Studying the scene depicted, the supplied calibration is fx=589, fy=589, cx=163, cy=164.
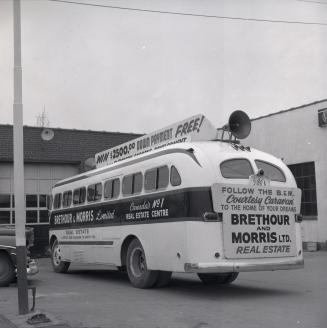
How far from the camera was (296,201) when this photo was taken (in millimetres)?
11641

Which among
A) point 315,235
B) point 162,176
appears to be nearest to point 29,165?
point 315,235

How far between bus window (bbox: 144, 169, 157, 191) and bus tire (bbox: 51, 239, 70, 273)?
580 cm

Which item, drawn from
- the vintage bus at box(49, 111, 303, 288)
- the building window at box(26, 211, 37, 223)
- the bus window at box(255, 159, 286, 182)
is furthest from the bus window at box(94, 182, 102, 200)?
the building window at box(26, 211, 37, 223)

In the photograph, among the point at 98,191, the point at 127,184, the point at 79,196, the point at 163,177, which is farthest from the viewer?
the point at 79,196

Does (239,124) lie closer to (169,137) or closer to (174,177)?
(169,137)

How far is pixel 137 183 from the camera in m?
12.6

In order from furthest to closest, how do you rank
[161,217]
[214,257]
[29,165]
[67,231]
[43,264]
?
[29,165]
[43,264]
[67,231]
[161,217]
[214,257]

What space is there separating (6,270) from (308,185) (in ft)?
43.7

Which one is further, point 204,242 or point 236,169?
point 236,169

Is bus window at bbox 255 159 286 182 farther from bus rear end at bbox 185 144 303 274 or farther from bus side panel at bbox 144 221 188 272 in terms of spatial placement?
bus side panel at bbox 144 221 188 272

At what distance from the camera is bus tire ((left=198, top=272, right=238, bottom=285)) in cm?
1274

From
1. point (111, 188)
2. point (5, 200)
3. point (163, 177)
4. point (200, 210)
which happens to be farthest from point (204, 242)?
point (5, 200)

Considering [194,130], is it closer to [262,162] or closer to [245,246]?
[262,162]

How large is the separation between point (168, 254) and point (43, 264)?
1110 centimetres
